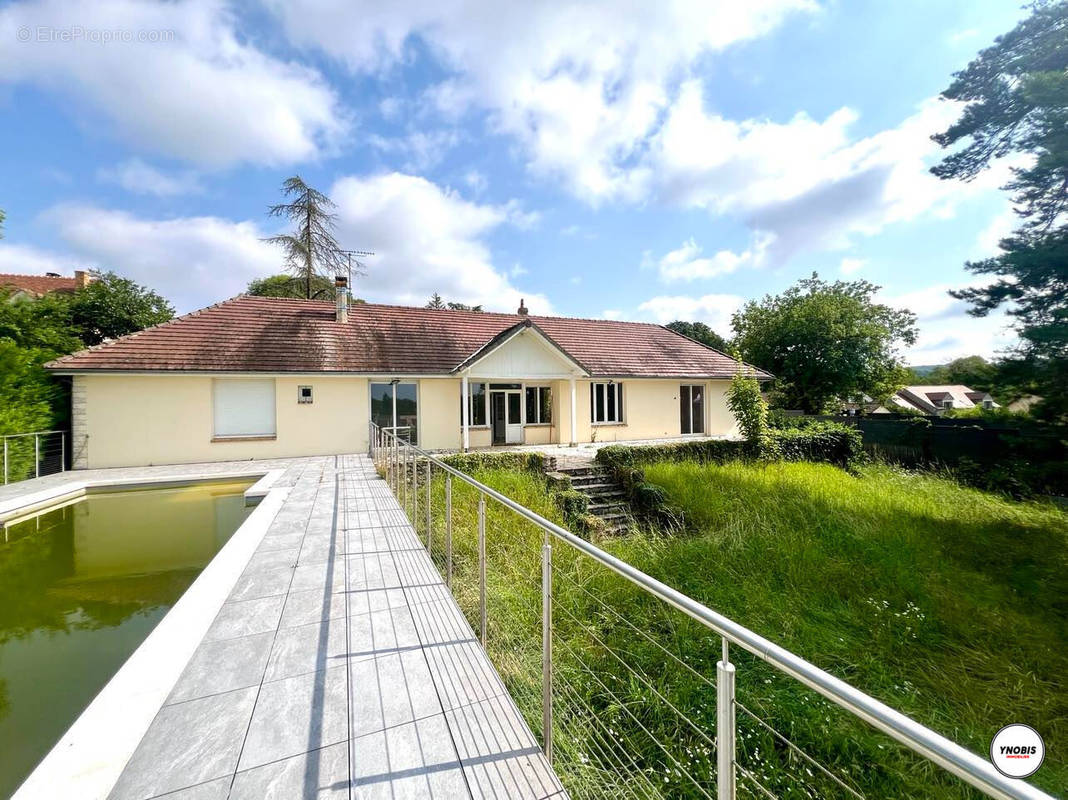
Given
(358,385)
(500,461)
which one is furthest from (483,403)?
(500,461)

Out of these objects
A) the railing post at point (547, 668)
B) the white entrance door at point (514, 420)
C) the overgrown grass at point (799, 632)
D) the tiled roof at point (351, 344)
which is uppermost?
the tiled roof at point (351, 344)

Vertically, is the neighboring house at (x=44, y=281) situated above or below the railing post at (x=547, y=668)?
above

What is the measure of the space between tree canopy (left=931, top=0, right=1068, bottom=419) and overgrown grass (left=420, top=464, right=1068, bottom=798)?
3540 mm

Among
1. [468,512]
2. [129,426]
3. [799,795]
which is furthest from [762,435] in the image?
[129,426]

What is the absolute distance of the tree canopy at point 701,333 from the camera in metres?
48.6

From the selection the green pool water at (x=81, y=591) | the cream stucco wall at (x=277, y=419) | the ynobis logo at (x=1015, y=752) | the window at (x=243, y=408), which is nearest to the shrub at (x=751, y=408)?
the cream stucco wall at (x=277, y=419)

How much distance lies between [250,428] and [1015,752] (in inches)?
638

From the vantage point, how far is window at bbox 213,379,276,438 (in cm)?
1343

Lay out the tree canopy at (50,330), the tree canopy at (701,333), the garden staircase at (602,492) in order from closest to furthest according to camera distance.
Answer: the garden staircase at (602,492) < the tree canopy at (50,330) < the tree canopy at (701,333)

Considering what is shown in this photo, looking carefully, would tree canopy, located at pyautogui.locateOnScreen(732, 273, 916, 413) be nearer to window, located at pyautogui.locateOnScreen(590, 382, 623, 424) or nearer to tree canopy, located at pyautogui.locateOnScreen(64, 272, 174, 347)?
window, located at pyautogui.locateOnScreen(590, 382, 623, 424)

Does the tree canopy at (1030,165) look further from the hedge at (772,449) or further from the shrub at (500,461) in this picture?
the shrub at (500,461)

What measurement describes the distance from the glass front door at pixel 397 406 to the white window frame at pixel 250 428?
2979mm

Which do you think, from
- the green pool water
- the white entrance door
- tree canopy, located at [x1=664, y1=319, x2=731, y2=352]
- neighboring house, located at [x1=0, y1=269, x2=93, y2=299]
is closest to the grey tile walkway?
the green pool water

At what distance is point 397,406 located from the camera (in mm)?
15391
